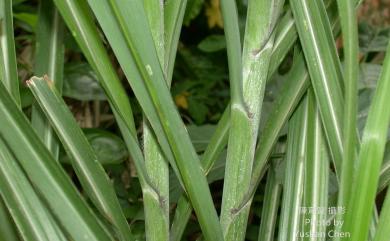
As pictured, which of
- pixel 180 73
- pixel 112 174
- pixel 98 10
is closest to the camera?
pixel 98 10

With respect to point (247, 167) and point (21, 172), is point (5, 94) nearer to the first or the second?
point (21, 172)

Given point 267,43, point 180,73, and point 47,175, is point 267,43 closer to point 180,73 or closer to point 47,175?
point 47,175

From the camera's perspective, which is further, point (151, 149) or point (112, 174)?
point (112, 174)

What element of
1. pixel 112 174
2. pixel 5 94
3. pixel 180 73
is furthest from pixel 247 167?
pixel 180 73

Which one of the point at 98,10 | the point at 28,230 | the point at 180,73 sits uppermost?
the point at 180,73

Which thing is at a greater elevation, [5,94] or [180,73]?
[180,73]

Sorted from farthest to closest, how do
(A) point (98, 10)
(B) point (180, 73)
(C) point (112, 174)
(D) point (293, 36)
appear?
(B) point (180, 73) < (C) point (112, 174) < (D) point (293, 36) < (A) point (98, 10)
